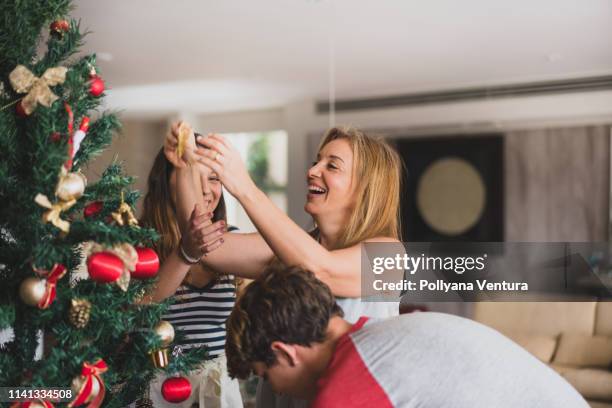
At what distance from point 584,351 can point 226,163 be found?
3.76 m

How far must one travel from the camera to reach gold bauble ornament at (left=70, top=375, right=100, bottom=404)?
3.47ft

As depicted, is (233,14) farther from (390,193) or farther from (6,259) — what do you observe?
(6,259)

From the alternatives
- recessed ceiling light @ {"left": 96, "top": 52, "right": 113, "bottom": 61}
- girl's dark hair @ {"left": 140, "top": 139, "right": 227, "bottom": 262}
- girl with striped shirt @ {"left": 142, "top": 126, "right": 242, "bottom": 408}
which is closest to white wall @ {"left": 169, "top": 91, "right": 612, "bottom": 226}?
recessed ceiling light @ {"left": 96, "top": 52, "right": 113, "bottom": 61}

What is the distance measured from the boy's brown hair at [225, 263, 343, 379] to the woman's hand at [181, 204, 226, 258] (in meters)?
0.23

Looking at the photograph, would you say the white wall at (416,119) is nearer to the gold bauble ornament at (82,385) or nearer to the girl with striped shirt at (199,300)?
the girl with striped shirt at (199,300)

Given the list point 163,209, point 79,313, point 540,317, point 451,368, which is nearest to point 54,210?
point 79,313

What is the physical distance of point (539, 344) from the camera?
448 centimetres

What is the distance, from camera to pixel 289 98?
7.23 metres

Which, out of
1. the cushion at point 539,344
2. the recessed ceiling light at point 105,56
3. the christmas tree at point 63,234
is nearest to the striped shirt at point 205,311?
the christmas tree at point 63,234

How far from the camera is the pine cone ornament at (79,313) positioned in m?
1.08

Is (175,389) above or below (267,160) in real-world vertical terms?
below

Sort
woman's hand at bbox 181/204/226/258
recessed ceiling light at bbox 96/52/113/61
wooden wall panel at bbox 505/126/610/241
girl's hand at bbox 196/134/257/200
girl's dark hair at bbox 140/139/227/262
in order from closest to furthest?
1. girl's hand at bbox 196/134/257/200
2. woman's hand at bbox 181/204/226/258
3. girl's dark hair at bbox 140/139/227/262
4. recessed ceiling light at bbox 96/52/113/61
5. wooden wall panel at bbox 505/126/610/241

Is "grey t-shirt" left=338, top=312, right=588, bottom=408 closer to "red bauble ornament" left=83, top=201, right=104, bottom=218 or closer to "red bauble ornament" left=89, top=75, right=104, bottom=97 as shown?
"red bauble ornament" left=83, top=201, right=104, bottom=218

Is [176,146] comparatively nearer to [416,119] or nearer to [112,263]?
[112,263]
